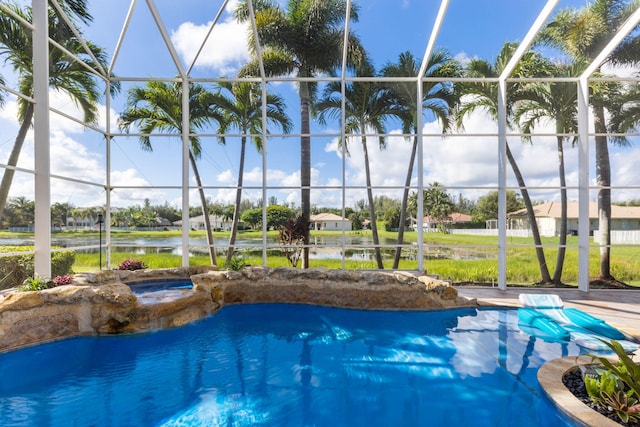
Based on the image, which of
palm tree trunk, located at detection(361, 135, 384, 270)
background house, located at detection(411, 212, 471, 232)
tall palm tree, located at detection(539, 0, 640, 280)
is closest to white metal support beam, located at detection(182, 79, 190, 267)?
palm tree trunk, located at detection(361, 135, 384, 270)

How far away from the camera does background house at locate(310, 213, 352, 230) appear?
26.9ft

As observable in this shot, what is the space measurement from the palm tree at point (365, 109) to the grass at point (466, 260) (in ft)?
4.07

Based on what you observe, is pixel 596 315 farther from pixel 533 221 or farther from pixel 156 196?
pixel 156 196

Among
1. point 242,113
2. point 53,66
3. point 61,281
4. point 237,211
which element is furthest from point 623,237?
point 53,66

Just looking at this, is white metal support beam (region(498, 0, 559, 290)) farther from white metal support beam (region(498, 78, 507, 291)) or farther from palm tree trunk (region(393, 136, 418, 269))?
palm tree trunk (region(393, 136, 418, 269))

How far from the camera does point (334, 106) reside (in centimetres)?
888

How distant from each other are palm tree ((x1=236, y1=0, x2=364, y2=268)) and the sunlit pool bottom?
3870mm

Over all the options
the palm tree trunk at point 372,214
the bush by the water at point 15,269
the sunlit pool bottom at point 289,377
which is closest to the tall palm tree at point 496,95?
the palm tree trunk at point 372,214

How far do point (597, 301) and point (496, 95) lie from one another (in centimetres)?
579

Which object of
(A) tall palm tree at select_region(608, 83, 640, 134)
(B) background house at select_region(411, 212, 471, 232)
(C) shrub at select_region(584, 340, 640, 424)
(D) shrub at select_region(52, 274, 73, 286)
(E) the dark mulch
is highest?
(A) tall palm tree at select_region(608, 83, 640, 134)

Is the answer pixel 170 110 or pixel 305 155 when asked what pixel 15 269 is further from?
pixel 305 155

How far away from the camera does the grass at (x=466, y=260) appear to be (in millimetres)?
8117

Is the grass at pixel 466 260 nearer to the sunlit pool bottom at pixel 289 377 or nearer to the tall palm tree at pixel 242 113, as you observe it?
the tall palm tree at pixel 242 113

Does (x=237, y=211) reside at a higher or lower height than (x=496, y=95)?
lower
